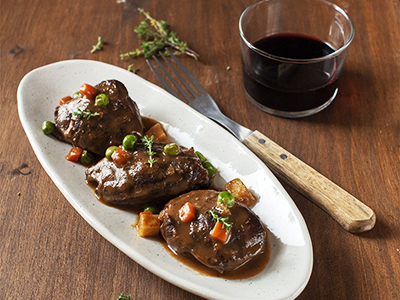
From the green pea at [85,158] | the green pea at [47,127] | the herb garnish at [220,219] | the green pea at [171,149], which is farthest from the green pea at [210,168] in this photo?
the green pea at [47,127]

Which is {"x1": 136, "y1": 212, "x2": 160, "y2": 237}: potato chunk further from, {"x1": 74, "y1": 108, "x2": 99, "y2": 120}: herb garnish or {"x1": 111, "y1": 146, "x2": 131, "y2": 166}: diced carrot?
{"x1": 74, "y1": 108, "x2": 99, "y2": 120}: herb garnish

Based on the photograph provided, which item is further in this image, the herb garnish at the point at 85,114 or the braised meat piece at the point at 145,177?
the herb garnish at the point at 85,114

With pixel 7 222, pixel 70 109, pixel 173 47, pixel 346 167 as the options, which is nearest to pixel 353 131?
pixel 346 167

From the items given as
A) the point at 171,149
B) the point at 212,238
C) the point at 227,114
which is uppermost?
the point at 171,149

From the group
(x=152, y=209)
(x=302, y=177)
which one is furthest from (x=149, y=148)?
(x=302, y=177)

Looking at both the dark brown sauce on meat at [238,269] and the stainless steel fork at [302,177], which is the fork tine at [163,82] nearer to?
the stainless steel fork at [302,177]

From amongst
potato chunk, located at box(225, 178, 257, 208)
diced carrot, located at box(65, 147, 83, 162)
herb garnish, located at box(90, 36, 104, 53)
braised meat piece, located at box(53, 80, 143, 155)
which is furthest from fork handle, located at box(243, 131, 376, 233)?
herb garnish, located at box(90, 36, 104, 53)

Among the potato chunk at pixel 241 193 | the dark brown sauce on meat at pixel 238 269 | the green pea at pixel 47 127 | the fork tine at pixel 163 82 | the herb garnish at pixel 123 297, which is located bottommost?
the herb garnish at pixel 123 297

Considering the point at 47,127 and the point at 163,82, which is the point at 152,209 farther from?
the point at 163,82
